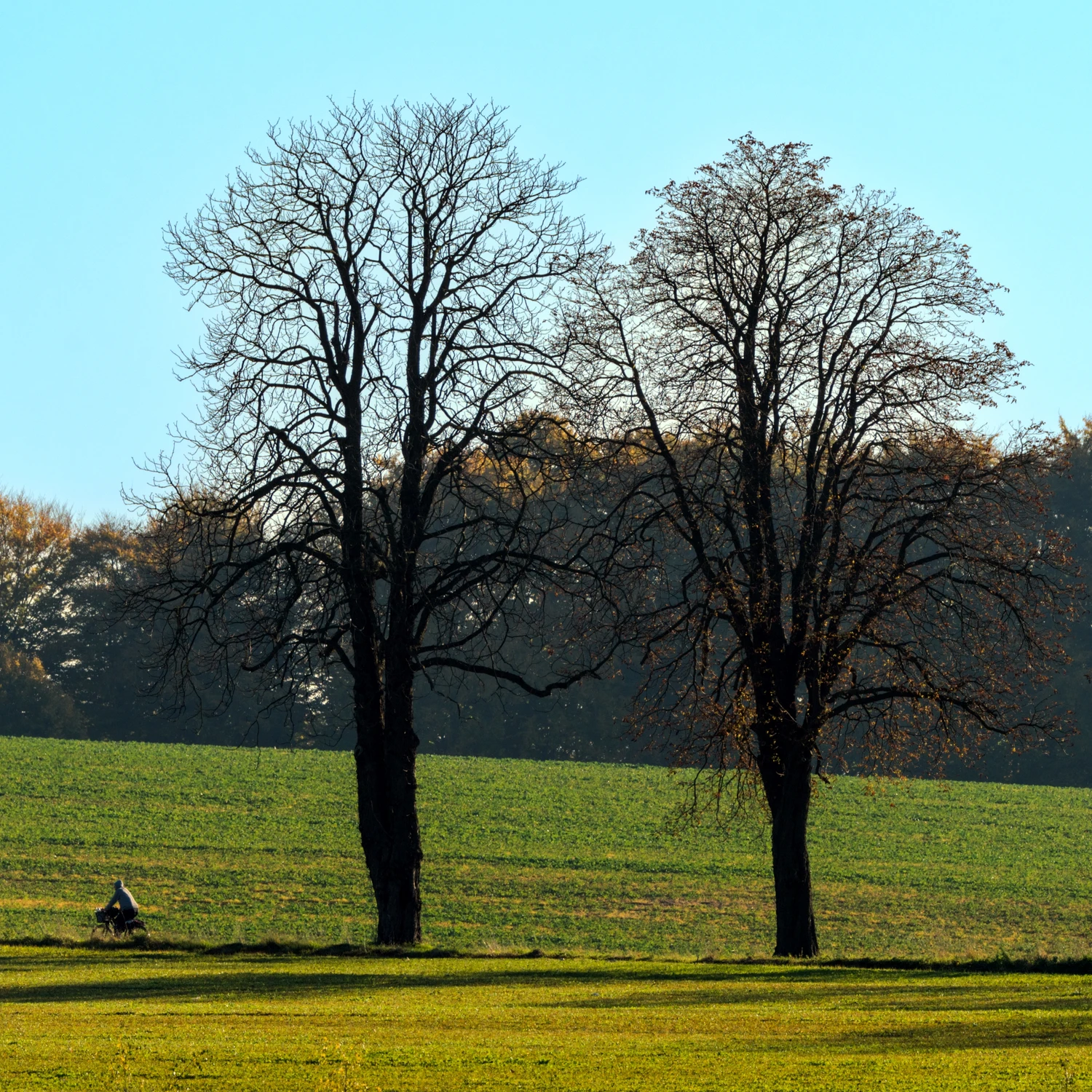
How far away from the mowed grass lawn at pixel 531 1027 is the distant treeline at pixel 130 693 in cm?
5116

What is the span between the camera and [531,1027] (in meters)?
12.5

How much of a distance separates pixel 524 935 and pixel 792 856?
39.9 feet

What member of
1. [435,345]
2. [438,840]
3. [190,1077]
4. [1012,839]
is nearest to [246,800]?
[438,840]

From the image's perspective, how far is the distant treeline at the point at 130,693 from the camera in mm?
69750

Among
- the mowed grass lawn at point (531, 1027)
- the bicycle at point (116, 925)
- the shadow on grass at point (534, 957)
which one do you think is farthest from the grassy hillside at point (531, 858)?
the mowed grass lawn at point (531, 1027)

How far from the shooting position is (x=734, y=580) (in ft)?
65.8

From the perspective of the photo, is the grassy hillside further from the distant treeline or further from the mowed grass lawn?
the distant treeline

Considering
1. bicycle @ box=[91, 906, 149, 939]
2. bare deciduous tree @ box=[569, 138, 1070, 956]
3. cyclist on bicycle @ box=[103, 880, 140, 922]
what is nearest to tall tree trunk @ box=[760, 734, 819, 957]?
bare deciduous tree @ box=[569, 138, 1070, 956]

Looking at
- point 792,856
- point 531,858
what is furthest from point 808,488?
point 531,858

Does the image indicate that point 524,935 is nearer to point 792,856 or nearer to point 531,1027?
point 792,856

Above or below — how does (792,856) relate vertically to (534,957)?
above

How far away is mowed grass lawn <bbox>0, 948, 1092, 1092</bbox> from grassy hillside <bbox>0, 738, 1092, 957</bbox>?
203 inches

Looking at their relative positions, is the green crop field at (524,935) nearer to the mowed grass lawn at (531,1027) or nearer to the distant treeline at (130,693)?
the mowed grass lawn at (531,1027)

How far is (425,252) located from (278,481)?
14.7ft
